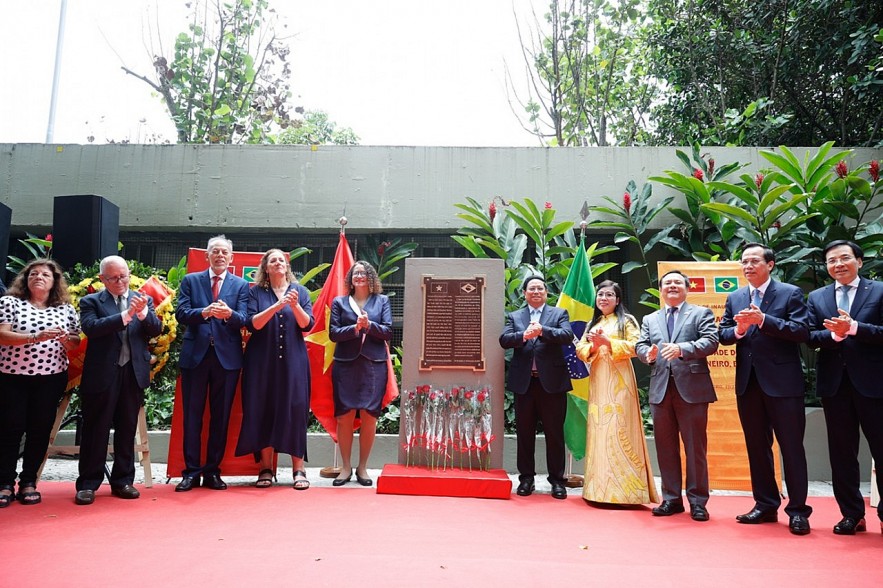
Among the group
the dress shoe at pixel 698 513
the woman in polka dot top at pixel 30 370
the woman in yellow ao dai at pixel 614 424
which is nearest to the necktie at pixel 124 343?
the woman in polka dot top at pixel 30 370

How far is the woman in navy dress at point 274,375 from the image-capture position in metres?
3.87

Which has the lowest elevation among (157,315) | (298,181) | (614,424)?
(614,424)

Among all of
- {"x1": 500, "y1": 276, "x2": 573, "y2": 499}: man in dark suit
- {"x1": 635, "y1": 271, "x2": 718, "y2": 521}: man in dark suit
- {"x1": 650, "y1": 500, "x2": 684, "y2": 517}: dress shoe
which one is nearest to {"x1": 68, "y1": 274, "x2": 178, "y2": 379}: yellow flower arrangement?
{"x1": 500, "y1": 276, "x2": 573, "y2": 499}: man in dark suit

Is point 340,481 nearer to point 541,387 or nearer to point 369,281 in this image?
point 369,281

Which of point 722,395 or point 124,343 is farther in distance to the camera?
point 722,395

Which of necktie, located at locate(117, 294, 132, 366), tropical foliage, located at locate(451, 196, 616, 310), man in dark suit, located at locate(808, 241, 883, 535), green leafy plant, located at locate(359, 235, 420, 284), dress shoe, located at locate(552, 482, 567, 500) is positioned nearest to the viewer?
man in dark suit, located at locate(808, 241, 883, 535)

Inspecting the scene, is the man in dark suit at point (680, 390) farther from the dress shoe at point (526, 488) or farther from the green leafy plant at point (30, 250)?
the green leafy plant at point (30, 250)

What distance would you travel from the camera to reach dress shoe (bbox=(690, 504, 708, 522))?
3286 mm

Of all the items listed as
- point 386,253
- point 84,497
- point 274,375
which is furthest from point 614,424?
point 386,253

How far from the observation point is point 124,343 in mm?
3557

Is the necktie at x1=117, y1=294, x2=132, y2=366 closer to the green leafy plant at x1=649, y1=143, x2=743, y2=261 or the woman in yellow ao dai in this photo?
the woman in yellow ao dai

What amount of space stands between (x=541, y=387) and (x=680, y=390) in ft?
2.91

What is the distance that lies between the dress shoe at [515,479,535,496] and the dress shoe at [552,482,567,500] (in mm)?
142

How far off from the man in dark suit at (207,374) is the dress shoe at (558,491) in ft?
6.74
